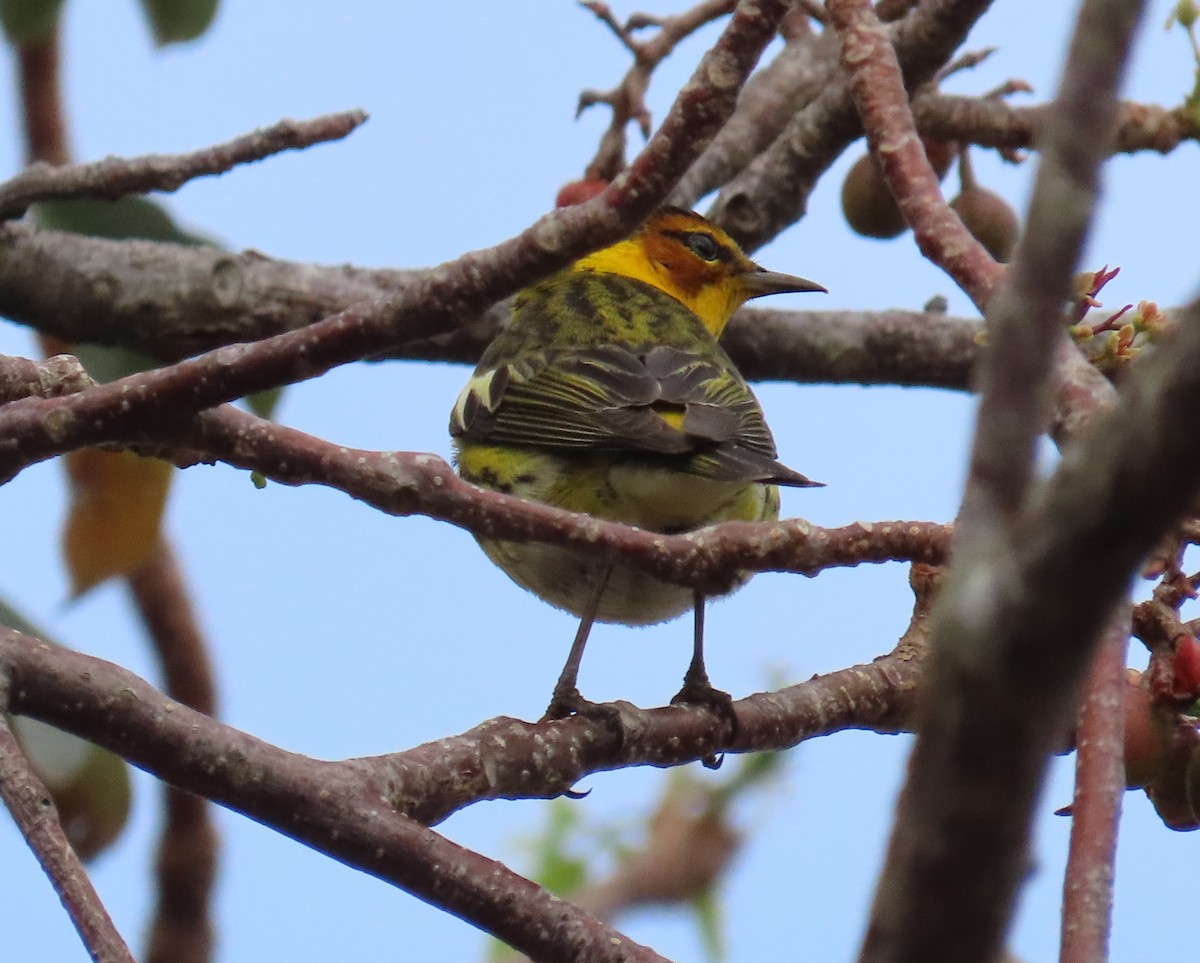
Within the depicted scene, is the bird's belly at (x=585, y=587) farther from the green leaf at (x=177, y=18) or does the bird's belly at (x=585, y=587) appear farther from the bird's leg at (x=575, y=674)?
the green leaf at (x=177, y=18)

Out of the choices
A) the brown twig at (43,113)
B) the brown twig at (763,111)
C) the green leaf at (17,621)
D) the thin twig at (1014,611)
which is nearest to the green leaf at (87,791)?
the green leaf at (17,621)

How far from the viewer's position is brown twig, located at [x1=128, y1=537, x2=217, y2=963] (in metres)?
4.21

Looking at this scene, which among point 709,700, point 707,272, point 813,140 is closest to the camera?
point 709,700

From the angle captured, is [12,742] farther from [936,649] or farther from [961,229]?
[961,229]

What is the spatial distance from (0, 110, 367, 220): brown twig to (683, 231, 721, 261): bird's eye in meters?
3.00

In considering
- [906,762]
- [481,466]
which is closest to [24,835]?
[906,762]

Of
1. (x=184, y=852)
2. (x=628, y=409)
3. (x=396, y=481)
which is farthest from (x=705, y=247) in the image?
(x=396, y=481)

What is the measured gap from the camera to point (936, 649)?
2.73 feet

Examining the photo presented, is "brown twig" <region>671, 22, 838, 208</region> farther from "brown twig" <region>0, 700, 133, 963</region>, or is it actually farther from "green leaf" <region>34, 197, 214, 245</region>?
"brown twig" <region>0, 700, 133, 963</region>

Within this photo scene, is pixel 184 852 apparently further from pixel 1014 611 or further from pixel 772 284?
pixel 1014 611

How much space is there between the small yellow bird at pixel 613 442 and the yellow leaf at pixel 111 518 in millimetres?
833

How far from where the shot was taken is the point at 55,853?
168 centimetres

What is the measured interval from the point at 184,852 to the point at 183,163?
2214 mm

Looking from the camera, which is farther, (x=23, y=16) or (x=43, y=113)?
(x=43, y=113)
